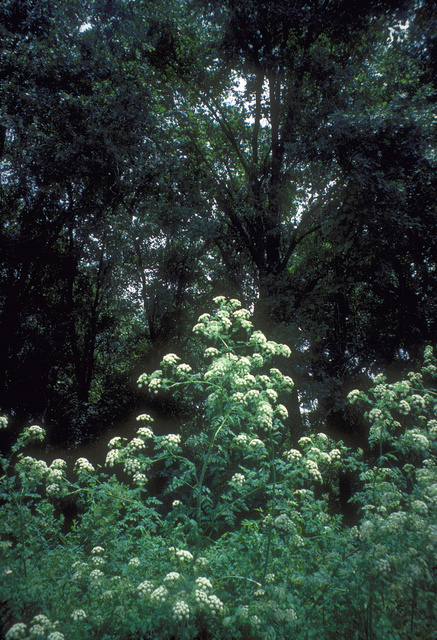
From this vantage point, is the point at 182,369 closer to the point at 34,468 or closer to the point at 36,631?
the point at 34,468

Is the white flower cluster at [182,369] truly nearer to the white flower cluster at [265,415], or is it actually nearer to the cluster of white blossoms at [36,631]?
the white flower cluster at [265,415]

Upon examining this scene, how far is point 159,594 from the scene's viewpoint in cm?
263

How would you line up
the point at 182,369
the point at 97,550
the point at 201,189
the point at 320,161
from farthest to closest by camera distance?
the point at 201,189 → the point at 320,161 → the point at 182,369 → the point at 97,550

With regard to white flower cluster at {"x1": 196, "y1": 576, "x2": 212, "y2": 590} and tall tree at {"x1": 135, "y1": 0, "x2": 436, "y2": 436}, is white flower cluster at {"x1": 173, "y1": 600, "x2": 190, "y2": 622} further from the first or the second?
tall tree at {"x1": 135, "y1": 0, "x2": 436, "y2": 436}

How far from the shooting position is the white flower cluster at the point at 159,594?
2.61 m

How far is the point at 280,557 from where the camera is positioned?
3.83 m

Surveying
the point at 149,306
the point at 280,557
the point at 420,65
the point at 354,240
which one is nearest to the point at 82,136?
the point at 149,306

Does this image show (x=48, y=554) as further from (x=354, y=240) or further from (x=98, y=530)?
(x=354, y=240)

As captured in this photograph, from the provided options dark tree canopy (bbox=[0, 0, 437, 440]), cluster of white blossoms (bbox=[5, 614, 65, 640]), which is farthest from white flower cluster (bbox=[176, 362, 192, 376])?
dark tree canopy (bbox=[0, 0, 437, 440])

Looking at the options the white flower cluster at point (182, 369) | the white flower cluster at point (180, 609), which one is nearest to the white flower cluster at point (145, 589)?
the white flower cluster at point (180, 609)

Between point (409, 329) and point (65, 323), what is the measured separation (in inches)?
353

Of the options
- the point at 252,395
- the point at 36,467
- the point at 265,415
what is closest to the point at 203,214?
the point at 252,395

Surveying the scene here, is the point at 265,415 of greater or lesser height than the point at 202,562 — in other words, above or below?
above

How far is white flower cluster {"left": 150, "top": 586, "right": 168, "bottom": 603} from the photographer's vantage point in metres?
2.61
